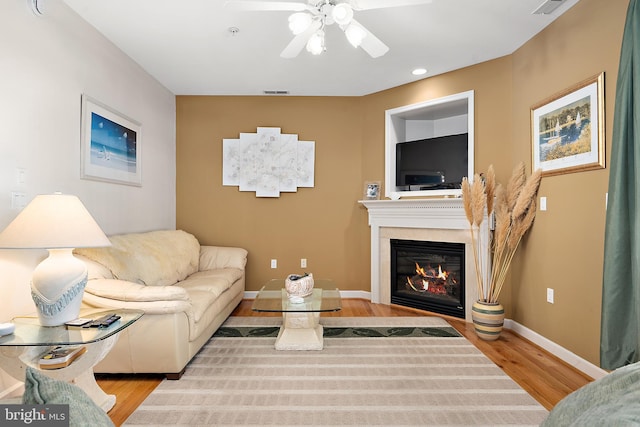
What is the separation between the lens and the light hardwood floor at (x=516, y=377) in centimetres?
215

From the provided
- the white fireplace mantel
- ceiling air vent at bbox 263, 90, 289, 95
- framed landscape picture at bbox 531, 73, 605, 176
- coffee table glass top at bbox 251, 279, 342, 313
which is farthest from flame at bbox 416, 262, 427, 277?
ceiling air vent at bbox 263, 90, 289, 95

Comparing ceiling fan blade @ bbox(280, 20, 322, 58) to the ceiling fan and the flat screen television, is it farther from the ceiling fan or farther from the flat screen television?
the flat screen television

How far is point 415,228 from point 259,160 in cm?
213

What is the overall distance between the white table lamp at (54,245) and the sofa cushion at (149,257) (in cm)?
67

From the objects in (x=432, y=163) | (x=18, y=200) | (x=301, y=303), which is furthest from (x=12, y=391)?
(x=432, y=163)

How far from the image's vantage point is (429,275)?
4.08 meters

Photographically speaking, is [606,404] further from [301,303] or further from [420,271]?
[420,271]

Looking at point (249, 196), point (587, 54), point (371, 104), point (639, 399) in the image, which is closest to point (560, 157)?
point (587, 54)

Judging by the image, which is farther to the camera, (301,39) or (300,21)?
(301,39)

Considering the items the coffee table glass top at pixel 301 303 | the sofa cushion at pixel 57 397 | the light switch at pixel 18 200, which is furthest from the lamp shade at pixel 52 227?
the sofa cushion at pixel 57 397

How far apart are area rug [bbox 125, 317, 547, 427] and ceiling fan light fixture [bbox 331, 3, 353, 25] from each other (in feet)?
7.24

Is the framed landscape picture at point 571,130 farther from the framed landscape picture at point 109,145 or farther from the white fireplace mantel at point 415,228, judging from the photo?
the framed landscape picture at point 109,145

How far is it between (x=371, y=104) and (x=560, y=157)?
7.69ft

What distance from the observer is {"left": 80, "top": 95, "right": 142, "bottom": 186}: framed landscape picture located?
2.84 metres
